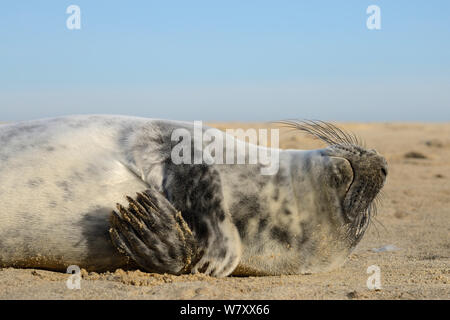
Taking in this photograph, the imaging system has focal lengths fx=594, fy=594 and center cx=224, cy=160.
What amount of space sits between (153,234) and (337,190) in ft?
3.87

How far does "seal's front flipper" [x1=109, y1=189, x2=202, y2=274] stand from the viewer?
3.22 m

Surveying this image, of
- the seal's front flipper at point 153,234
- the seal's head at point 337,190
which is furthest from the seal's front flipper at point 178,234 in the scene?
the seal's head at point 337,190

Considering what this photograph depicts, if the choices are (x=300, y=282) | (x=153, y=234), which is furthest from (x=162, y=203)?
(x=300, y=282)

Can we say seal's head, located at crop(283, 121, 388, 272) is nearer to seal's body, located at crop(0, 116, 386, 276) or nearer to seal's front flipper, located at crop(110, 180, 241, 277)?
seal's body, located at crop(0, 116, 386, 276)

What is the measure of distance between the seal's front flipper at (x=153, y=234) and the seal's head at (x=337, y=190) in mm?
804

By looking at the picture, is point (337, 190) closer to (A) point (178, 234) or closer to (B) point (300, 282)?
(B) point (300, 282)

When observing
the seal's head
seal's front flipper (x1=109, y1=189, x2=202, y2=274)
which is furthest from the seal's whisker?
seal's front flipper (x1=109, y1=189, x2=202, y2=274)

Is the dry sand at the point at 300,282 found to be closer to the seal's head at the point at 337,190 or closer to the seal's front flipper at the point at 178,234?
the seal's front flipper at the point at 178,234

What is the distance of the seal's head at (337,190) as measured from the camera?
3605mm

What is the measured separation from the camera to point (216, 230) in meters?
3.43

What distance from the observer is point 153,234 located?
3219 mm

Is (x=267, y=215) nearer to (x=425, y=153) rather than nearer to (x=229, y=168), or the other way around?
(x=229, y=168)

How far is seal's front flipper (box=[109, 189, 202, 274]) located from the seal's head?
80 centimetres

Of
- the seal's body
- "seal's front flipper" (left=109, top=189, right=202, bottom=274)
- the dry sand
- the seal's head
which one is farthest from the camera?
the seal's head
